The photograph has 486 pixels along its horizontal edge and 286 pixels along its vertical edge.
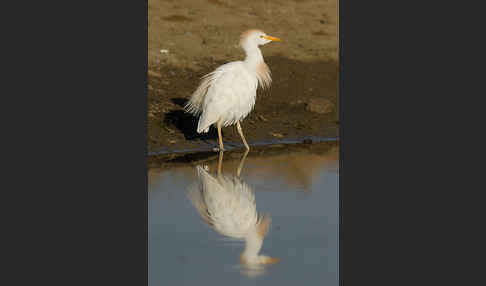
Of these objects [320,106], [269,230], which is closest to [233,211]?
[269,230]

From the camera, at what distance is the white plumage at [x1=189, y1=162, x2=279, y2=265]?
6639 millimetres

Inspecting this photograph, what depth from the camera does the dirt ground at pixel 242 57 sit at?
40.1ft

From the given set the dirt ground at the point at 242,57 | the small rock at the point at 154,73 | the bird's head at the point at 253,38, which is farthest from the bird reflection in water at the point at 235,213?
the small rock at the point at 154,73

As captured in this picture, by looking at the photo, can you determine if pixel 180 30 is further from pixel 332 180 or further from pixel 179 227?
pixel 179 227

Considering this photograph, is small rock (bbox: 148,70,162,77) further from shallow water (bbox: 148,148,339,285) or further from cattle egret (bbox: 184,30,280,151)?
shallow water (bbox: 148,148,339,285)

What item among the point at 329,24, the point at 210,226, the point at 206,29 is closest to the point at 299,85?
the point at 206,29

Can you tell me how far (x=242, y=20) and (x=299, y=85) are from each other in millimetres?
4079

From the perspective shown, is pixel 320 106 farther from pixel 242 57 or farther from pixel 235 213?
pixel 235 213

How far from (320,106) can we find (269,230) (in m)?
6.66

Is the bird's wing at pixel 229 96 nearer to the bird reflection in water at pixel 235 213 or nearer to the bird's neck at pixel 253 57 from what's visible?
the bird's neck at pixel 253 57

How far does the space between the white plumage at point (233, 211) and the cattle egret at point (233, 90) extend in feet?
5.00

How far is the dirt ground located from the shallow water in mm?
1563

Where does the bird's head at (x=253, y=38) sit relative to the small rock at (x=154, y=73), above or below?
above

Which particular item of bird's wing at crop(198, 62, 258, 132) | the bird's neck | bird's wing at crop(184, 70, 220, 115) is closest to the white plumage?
bird's wing at crop(198, 62, 258, 132)
